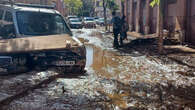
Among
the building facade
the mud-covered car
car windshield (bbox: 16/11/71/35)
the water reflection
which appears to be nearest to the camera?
the mud-covered car

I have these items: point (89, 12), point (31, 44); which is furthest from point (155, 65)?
point (89, 12)

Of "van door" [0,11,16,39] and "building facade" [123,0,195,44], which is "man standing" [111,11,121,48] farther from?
"van door" [0,11,16,39]

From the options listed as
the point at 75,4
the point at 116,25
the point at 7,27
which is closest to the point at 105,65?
the point at 7,27

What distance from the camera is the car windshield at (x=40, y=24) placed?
23.7 feet

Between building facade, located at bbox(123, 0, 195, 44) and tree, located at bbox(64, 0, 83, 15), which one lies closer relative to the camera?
building facade, located at bbox(123, 0, 195, 44)

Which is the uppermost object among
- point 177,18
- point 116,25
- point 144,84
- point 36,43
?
point 177,18

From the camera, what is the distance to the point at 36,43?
6.21 metres

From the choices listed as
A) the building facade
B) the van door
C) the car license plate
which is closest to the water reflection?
the car license plate

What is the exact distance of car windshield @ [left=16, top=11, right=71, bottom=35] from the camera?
23.7 feet

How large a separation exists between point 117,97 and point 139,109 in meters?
0.75

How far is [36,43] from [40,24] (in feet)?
4.94

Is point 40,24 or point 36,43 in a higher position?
point 40,24

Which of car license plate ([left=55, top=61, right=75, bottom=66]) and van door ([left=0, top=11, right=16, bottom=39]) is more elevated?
van door ([left=0, top=11, right=16, bottom=39])

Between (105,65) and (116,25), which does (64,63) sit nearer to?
(105,65)
